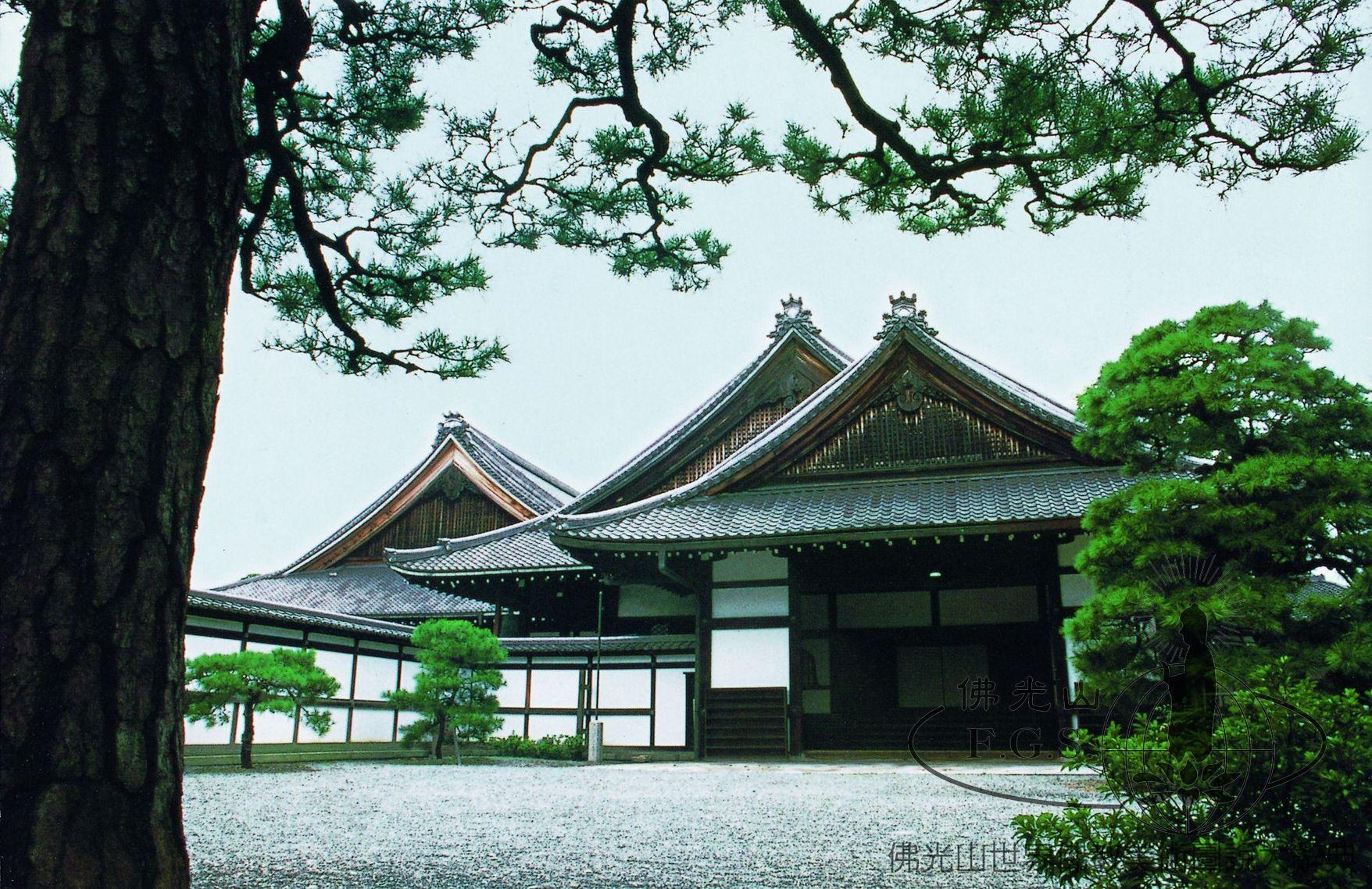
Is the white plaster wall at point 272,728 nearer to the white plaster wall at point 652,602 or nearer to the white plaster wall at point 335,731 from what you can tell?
the white plaster wall at point 335,731

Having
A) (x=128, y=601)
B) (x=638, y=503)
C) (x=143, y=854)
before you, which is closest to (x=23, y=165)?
(x=128, y=601)

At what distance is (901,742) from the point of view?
1338 cm

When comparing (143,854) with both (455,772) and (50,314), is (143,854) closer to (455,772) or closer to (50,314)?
(50,314)

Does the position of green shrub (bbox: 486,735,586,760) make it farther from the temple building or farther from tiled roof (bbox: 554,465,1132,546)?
tiled roof (bbox: 554,465,1132,546)

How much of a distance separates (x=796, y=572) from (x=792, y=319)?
22.5 feet

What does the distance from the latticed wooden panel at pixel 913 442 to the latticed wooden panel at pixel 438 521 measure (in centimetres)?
998

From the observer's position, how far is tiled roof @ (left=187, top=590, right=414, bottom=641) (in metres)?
13.0

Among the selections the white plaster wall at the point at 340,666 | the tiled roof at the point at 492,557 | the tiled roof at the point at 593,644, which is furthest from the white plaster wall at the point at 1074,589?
the white plaster wall at the point at 340,666

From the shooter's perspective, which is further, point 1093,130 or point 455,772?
point 455,772

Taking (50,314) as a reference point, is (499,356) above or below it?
above

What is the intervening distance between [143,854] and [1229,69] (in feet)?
16.5

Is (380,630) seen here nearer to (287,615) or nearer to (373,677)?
(373,677)

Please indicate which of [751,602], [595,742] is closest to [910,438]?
[751,602]

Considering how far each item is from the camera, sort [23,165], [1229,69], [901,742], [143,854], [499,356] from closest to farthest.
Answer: [143,854] → [23,165] → [1229,69] → [499,356] → [901,742]
